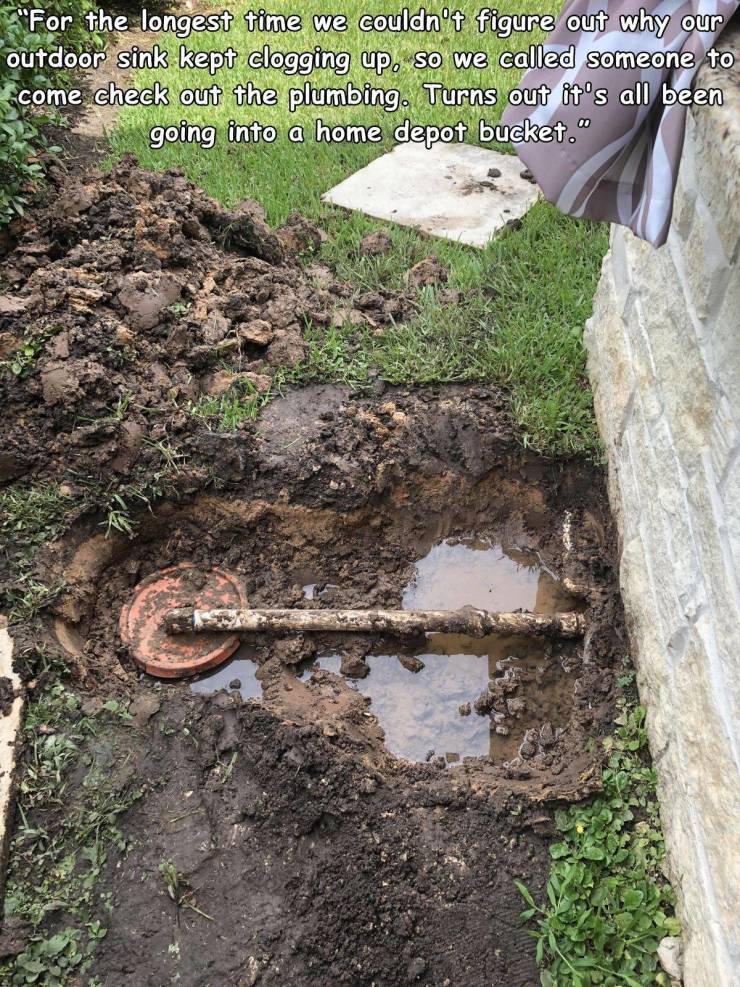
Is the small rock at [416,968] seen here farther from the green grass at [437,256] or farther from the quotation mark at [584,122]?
the quotation mark at [584,122]

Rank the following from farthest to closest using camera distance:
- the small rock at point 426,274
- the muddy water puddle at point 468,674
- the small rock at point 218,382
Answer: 1. the small rock at point 426,274
2. the small rock at point 218,382
3. the muddy water puddle at point 468,674

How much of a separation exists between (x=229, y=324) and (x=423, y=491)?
1.34 m

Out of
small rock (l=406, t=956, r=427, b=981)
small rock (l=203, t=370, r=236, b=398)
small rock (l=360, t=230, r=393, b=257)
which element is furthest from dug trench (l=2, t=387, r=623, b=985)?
small rock (l=360, t=230, r=393, b=257)

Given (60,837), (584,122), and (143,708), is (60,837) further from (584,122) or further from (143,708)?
(584,122)

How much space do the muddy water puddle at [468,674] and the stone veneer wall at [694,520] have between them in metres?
0.45

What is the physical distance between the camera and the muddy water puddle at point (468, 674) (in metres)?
2.97

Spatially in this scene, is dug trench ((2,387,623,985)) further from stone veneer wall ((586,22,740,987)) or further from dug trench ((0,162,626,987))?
stone veneer wall ((586,22,740,987))

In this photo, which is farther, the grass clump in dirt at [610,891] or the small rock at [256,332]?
the small rock at [256,332]

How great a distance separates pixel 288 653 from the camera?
10.3 feet

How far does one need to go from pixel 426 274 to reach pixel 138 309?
156cm

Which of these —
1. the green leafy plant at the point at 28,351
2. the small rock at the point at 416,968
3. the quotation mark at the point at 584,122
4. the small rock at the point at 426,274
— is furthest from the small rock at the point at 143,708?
the small rock at the point at 426,274

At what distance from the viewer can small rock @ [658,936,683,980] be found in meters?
2.16

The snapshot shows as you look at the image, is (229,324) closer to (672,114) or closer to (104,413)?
(104,413)

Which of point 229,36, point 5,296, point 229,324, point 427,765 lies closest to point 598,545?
point 427,765
